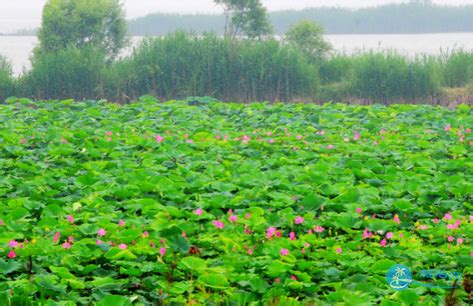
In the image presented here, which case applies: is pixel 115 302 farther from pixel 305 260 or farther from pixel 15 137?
pixel 15 137

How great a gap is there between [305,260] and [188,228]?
2.36ft

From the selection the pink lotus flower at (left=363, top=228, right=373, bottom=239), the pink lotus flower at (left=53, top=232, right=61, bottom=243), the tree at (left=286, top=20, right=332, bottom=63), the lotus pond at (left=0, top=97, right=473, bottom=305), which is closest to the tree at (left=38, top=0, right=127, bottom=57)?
the tree at (left=286, top=20, right=332, bottom=63)

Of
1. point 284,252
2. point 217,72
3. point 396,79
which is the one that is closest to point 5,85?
point 217,72

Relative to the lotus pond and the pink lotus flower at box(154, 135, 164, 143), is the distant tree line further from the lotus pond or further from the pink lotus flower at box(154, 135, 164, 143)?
the pink lotus flower at box(154, 135, 164, 143)

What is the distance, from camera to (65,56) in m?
11.0

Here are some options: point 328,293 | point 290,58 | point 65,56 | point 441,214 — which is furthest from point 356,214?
point 65,56

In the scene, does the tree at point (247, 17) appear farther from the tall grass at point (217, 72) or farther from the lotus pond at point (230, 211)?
the lotus pond at point (230, 211)

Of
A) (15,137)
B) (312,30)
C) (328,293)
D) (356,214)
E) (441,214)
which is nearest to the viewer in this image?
(328,293)

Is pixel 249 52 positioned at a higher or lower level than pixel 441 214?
higher

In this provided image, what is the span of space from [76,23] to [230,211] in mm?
9358

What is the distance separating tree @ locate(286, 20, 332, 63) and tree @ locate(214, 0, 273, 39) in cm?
47

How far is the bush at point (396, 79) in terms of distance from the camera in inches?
418

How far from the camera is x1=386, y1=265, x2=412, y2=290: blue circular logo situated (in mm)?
3240

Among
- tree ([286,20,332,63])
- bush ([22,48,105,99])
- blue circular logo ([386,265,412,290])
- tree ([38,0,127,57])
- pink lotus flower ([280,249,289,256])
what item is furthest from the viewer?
tree ([38,0,127,57])
